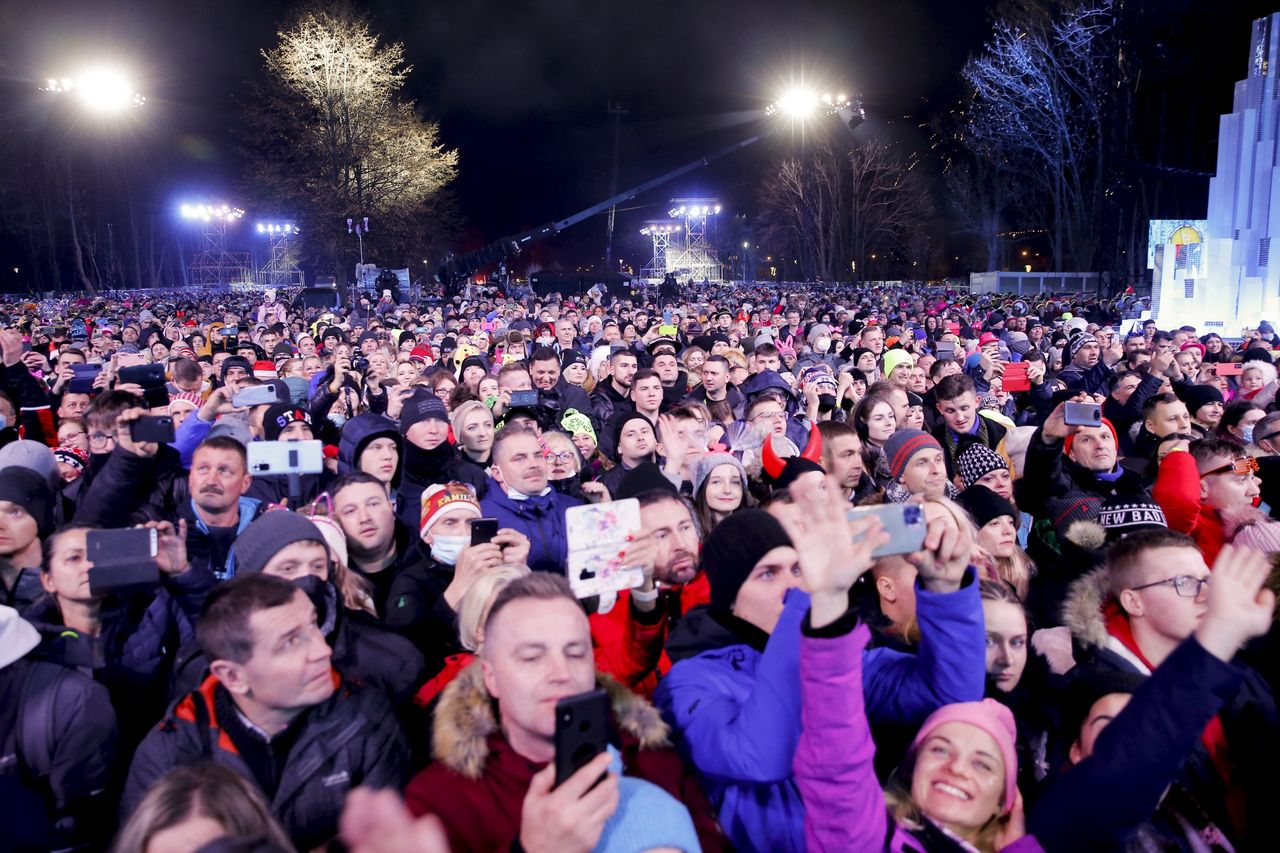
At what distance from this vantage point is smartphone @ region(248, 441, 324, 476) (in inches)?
160

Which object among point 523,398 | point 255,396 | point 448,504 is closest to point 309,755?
point 448,504

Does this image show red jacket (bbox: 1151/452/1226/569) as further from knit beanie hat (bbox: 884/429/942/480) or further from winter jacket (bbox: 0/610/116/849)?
winter jacket (bbox: 0/610/116/849)

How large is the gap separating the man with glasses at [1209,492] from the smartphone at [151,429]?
16.9 feet

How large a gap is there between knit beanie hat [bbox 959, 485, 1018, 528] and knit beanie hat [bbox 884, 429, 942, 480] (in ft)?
2.11

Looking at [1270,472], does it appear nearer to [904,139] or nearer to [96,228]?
[904,139]

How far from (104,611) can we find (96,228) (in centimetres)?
6766

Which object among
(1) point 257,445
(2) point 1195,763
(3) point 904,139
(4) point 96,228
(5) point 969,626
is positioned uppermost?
(3) point 904,139

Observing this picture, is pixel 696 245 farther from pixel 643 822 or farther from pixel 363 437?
pixel 643 822

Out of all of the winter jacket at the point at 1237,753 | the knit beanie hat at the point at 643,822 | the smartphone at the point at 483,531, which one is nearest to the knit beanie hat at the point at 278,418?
the smartphone at the point at 483,531

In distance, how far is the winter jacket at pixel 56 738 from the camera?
275cm

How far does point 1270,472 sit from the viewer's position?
5047mm

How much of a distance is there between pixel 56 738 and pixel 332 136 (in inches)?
1470

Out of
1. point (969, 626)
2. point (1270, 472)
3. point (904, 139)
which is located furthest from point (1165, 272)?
point (904, 139)

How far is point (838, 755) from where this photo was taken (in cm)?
203
